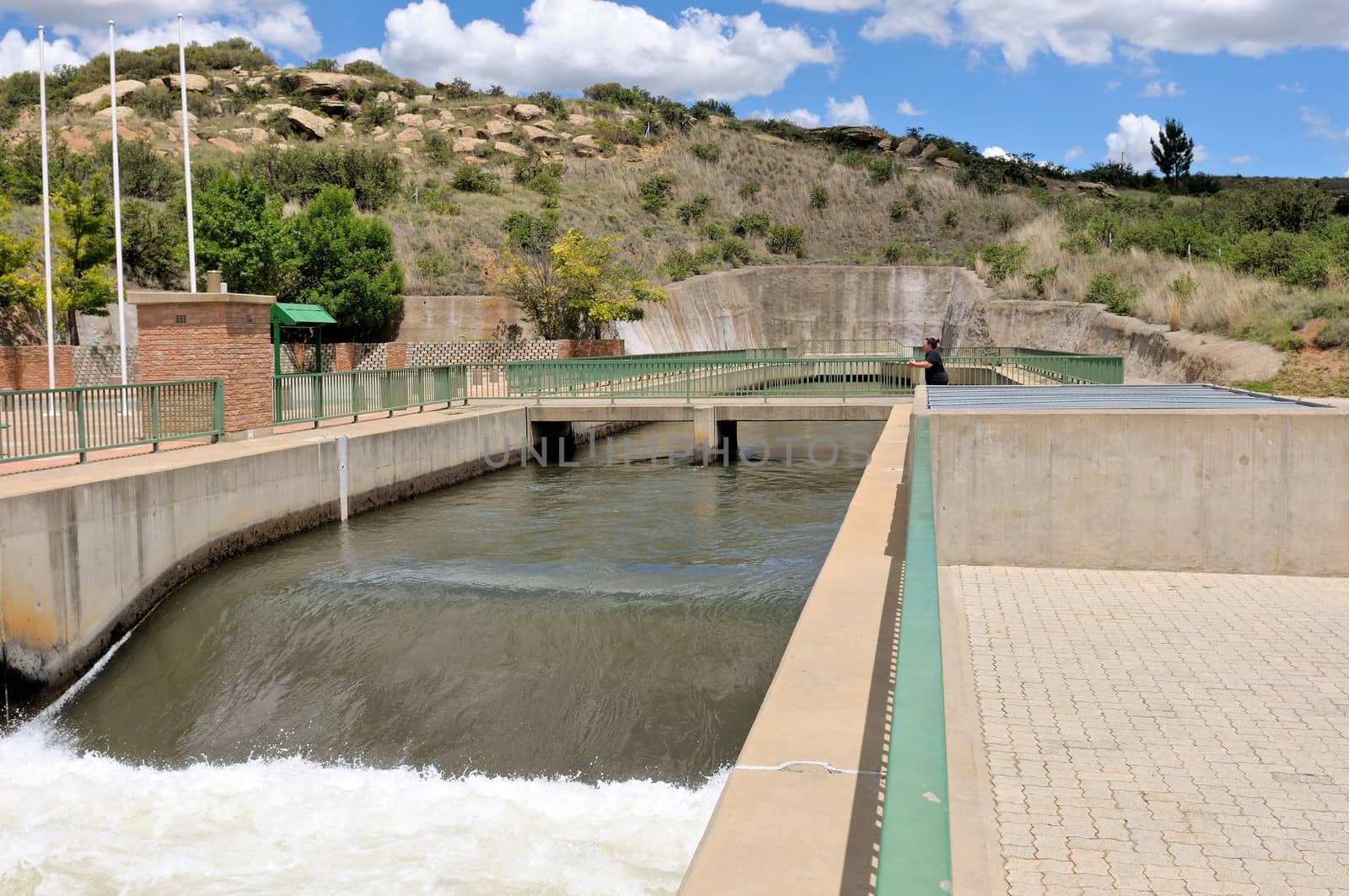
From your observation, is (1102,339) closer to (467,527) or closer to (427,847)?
(467,527)

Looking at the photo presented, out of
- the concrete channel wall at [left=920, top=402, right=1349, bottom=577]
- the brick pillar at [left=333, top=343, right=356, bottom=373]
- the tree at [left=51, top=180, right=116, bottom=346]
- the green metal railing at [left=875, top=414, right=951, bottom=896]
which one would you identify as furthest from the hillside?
the green metal railing at [left=875, top=414, right=951, bottom=896]

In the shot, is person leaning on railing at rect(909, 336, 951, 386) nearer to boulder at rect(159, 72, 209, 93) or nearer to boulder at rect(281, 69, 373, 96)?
boulder at rect(159, 72, 209, 93)

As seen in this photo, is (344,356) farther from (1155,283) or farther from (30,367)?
(1155,283)

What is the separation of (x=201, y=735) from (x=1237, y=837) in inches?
335

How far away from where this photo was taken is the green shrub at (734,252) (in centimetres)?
6112

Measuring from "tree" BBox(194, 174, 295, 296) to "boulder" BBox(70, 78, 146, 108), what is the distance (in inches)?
1830

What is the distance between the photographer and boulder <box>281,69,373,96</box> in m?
86.1

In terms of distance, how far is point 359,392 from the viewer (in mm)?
21516

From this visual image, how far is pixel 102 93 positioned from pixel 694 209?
41.1 m

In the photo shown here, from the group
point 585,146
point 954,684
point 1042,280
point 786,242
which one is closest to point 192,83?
point 585,146

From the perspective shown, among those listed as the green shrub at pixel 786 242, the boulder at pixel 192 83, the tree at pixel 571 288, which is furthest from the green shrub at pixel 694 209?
the boulder at pixel 192 83

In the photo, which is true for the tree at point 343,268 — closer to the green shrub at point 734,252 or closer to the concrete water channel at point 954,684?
the concrete water channel at point 954,684

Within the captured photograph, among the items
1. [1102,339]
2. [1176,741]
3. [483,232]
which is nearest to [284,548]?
[1176,741]

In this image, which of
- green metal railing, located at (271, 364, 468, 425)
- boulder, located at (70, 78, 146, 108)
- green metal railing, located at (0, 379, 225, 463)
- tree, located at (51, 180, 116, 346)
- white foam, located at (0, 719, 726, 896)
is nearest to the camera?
white foam, located at (0, 719, 726, 896)
